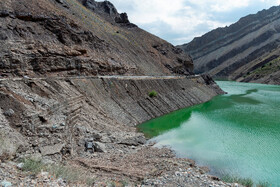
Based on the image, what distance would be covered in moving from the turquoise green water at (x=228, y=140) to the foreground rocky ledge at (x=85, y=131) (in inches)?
79.4

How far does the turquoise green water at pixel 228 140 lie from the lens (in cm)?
1511

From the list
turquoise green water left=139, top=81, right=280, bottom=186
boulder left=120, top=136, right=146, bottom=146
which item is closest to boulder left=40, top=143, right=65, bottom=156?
boulder left=120, top=136, right=146, bottom=146

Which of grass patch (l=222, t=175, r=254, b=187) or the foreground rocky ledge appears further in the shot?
grass patch (l=222, t=175, r=254, b=187)

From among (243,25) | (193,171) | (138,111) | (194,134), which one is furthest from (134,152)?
(243,25)

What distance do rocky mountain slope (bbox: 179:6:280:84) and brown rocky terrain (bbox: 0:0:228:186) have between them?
8118cm

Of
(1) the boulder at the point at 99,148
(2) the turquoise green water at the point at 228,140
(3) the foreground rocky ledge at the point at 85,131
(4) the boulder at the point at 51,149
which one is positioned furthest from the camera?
(1) the boulder at the point at 99,148

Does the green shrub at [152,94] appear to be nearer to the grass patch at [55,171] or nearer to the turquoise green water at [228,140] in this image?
the turquoise green water at [228,140]

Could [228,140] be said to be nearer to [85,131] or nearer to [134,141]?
[134,141]

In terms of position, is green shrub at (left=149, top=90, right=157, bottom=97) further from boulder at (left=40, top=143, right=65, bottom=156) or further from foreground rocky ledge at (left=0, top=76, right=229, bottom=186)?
boulder at (left=40, top=143, right=65, bottom=156)

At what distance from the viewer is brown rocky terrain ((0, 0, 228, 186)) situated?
1153 centimetres

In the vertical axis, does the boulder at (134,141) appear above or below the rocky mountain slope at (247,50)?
below

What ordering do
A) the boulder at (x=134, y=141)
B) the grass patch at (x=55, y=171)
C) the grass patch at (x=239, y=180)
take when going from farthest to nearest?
the boulder at (x=134, y=141), the grass patch at (x=239, y=180), the grass patch at (x=55, y=171)

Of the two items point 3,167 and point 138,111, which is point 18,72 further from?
point 3,167

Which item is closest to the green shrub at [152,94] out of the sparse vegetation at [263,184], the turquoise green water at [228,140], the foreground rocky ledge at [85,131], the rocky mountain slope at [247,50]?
the turquoise green water at [228,140]
